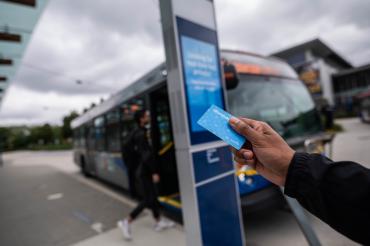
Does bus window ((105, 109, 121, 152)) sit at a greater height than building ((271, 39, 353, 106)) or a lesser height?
lesser

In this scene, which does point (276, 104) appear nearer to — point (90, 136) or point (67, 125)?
point (90, 136)

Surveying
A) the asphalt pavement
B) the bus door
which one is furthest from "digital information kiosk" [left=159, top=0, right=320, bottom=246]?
the bus door

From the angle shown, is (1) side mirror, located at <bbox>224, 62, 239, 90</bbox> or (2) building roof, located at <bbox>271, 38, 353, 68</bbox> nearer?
(1) side mirror, located at <bbox>224, 62, 239, 90</bbox>

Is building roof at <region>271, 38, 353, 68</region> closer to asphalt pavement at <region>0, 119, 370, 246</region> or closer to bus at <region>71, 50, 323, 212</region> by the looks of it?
asphalt pavement at <region>0, 119, 370, 246</region>

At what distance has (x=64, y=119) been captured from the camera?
51.1m

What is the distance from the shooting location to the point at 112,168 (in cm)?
645

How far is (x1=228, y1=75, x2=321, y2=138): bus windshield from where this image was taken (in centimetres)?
343

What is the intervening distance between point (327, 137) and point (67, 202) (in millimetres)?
6501

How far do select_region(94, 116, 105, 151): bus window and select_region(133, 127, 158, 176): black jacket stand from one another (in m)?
3.59

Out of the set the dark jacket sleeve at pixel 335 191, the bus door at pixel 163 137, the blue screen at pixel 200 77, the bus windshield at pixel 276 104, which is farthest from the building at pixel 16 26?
the dark jacket sleeve at pixel 335 191

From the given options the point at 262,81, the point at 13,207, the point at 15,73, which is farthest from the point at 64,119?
the point at 262,81

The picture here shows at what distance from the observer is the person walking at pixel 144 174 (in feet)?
12.1

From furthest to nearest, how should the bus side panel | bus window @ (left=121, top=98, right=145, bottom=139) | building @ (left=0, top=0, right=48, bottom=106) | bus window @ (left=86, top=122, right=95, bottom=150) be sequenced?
1. bus window @ (left=86, top=122, right=95, bottom=150)
2. the bus side panel
3. building @ (left=0, top=0, right=48, bottom=106)
4. bus window @ (left=121, top=98, right=145, bottom=139)

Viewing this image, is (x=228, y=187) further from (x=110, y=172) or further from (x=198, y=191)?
(x=110, y=172)
